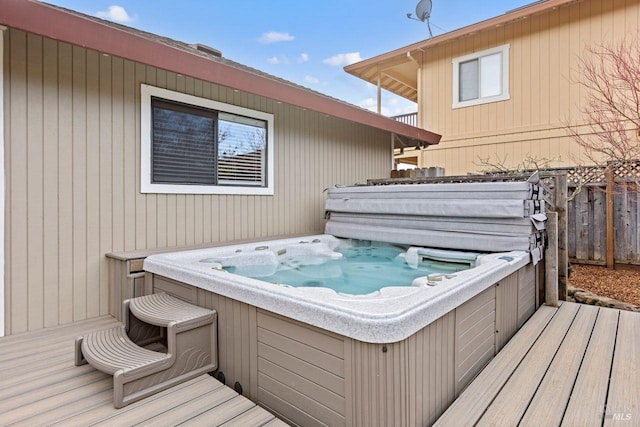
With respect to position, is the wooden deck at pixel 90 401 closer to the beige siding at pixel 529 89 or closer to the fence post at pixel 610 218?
the fence post at pixel 610 218

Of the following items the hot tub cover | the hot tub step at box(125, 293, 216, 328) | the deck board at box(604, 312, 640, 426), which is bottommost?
the deck board at box(604, 312, 640, 426)

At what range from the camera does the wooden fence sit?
187 inches

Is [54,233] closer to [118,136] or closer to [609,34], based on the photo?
[118,136]

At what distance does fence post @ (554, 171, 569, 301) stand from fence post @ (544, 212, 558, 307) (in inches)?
7.4

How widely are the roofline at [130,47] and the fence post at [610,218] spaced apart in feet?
13.0

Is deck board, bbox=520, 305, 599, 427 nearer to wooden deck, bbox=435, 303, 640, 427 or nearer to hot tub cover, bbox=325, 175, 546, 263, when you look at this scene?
wooden deck, bbox=435, 303, 640, 427

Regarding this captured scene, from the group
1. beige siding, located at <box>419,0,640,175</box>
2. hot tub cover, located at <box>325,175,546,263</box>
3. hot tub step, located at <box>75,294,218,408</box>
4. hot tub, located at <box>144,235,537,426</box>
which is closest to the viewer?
hot tub, located at <box>144,235,537,426</box>

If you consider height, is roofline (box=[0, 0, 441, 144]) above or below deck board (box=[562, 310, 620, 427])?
above

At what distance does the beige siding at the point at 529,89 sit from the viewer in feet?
20.4

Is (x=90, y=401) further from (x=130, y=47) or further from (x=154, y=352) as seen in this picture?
(x=130, y=47)

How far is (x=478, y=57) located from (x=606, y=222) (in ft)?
13.7

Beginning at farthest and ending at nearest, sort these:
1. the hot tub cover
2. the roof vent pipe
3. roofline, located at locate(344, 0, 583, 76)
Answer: roofline, located at locate(344, 0, 583, 76)
the roof vent pipe
the hot tub cover

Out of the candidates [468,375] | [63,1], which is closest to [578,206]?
[468,375]

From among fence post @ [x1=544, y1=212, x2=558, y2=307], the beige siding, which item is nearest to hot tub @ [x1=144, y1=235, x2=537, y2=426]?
fence post @ [x1=544, y1=212, x2=558, y2=307]
